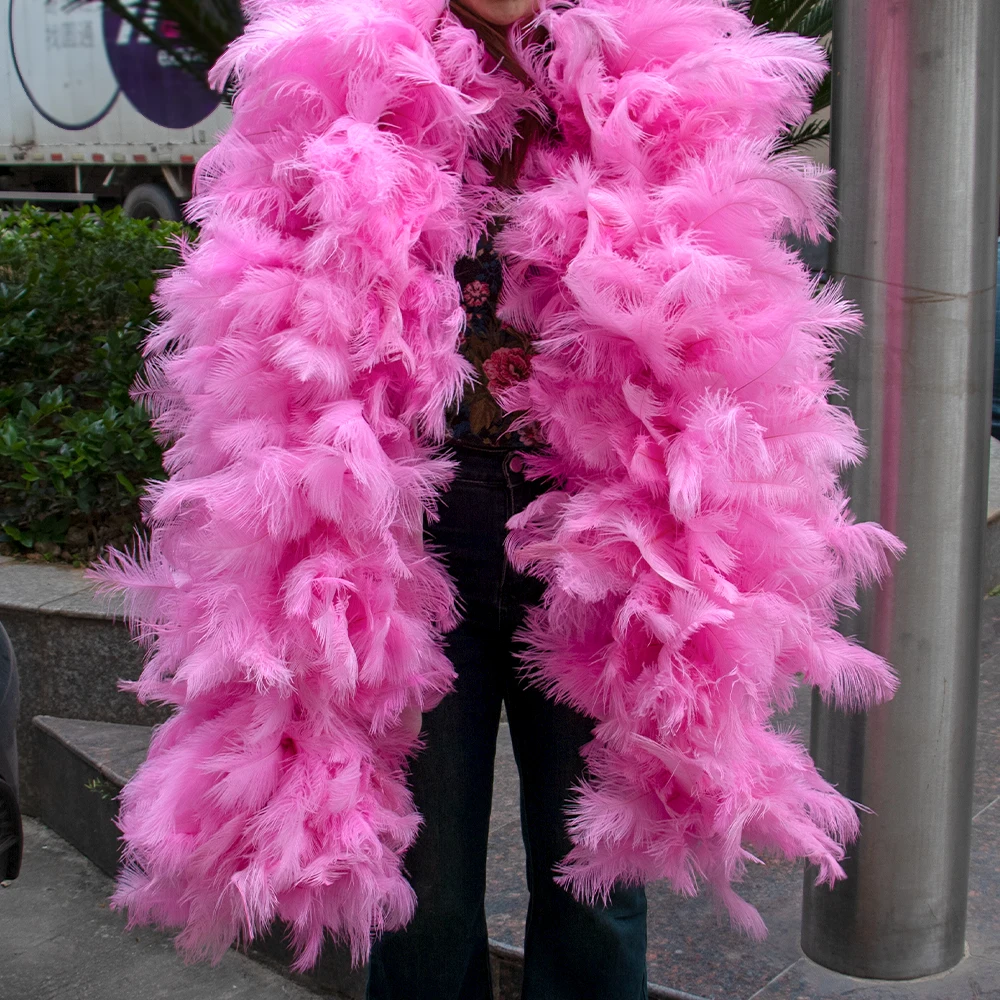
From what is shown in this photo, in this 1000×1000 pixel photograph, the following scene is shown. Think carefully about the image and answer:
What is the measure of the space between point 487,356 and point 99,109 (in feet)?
42.0

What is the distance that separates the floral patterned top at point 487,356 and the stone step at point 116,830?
117 cm

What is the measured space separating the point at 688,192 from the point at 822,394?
13.7 inches

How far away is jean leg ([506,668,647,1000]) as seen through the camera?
1763mm

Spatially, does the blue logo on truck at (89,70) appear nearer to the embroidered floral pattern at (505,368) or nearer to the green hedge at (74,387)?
the green hedge at (74,387)

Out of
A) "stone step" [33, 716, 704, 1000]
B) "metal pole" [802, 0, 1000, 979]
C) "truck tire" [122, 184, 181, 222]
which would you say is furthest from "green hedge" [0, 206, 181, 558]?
"truck tire" [122, 184, 181, 222]

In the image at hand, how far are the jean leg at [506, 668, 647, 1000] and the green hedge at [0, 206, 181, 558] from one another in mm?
2509

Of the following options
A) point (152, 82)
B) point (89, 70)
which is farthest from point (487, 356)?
point (89, 70)

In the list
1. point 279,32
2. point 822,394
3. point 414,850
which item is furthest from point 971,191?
point 414,850

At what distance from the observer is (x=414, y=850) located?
1.78 metres

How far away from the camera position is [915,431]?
2119mm

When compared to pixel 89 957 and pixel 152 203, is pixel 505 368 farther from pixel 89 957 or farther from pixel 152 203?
pixel 152 203

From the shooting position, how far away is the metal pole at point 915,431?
2.01 m

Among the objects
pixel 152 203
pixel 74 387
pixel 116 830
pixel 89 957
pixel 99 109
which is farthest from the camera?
pixel 152 203

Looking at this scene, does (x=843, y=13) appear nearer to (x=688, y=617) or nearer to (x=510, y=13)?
(x=510, y=13)
